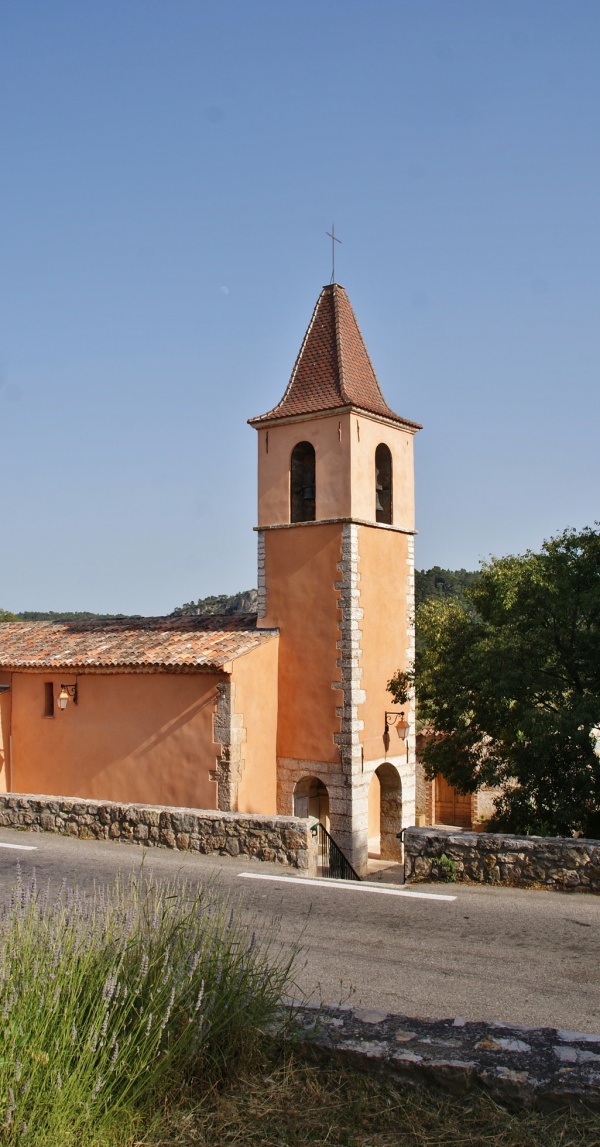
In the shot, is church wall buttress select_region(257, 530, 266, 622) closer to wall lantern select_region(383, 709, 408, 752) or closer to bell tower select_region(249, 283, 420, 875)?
bell tower select_region(249, 283, 420, 875)

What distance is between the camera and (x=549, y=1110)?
159 inches

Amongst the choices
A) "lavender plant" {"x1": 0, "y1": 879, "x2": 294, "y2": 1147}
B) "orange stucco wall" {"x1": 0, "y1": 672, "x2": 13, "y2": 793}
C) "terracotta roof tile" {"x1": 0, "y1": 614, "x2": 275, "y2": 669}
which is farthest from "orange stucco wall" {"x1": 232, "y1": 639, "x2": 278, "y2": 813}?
"lavender plant" {"x1": 0, "y1": 879, "x2": 294, "y2": 1147}

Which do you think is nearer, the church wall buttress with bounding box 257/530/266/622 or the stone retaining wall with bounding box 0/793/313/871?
the stone retaining wall with bounding box 0/793/313/871

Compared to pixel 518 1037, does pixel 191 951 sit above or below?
above

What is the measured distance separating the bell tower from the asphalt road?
292 inches

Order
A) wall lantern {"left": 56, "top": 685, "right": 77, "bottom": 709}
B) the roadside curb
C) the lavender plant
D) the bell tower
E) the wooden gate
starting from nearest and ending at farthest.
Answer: the lavender plant < the roadside curb < the bell tower < wall lantern {"left": 56, "top": 685, "right": 77, "bottom": 709} < the wooden gate

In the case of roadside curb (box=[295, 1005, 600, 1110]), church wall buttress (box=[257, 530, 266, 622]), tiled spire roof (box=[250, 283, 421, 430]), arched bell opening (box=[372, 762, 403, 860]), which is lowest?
arched bell opening (box=[372, 762, 403, 860])

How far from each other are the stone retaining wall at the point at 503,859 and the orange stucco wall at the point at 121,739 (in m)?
7.72

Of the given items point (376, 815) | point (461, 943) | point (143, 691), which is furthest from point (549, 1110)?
point (376, 815)

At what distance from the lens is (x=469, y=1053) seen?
14.3 feet

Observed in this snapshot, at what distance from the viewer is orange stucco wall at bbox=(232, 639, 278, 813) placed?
17281 millimetres

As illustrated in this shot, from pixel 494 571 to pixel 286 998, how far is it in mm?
11938

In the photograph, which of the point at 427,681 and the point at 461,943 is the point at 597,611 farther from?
the point at 461,943

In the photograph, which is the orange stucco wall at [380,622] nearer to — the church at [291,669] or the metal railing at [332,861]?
the church at [291,669]
